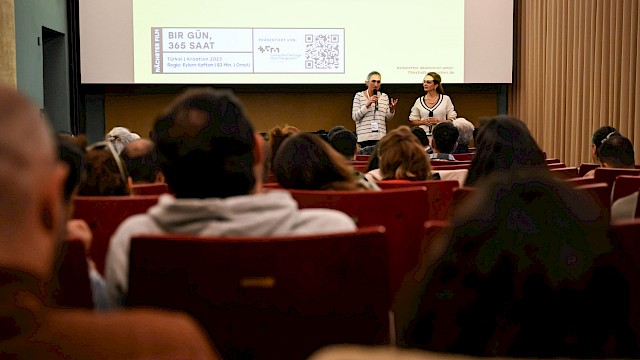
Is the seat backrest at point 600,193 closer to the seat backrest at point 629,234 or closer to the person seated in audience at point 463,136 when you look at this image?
the seat backrest at point 629,234

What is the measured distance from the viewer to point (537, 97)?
10.2 meters

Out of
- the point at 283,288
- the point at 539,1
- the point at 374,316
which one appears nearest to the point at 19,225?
the point at 283,288

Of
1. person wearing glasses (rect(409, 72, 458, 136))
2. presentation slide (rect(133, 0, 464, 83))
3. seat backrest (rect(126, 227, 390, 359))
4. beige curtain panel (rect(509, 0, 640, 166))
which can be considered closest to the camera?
seat backrest (rect(126, 227, 390, 359))

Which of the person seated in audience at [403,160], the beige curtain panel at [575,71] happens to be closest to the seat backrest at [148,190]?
the person seated in audience at [403,160]

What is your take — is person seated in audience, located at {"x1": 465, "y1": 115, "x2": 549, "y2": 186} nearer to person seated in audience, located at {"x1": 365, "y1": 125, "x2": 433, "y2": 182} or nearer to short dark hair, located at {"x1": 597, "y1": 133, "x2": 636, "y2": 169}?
person seated in audience, located at {"x1": 365, "y1": 125, "x2": 433, "y2": 182}

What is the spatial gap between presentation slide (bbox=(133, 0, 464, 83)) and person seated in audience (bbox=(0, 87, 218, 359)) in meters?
9.31

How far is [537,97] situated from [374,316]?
29.6 feet

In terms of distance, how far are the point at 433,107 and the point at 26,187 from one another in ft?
30.2

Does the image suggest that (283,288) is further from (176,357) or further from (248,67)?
(248,67)

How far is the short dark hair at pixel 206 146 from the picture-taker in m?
1.71

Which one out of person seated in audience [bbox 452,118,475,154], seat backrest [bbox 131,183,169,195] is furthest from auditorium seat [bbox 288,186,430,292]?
person seated in audience [bbox 452,118,475,154]

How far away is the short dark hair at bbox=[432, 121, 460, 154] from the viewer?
223 inches

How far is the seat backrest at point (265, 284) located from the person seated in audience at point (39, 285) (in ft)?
2.36

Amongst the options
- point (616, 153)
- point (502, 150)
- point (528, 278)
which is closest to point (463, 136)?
point (616, 153)
